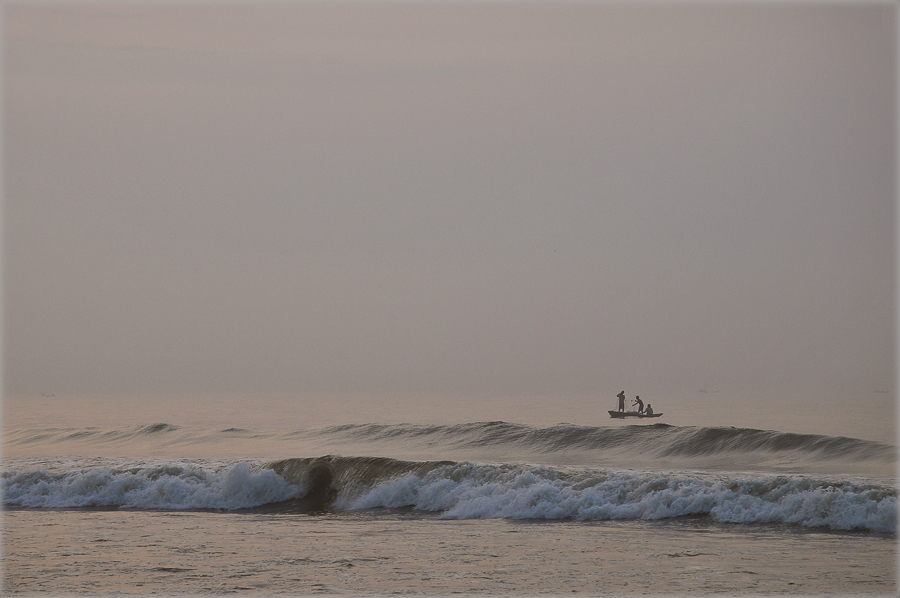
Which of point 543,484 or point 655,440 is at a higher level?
point 655,440

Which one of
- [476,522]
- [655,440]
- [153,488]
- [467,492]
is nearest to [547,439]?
[655,440]

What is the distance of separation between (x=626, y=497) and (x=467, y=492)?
357 cm

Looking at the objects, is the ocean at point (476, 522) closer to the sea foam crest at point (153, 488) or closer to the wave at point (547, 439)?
the sea foam crest at point (153, 488)

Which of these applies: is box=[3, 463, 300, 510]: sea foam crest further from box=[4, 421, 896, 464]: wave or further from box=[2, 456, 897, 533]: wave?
box=[4, 421, 896, 464]: wave

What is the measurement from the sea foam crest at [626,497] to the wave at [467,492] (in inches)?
0.9

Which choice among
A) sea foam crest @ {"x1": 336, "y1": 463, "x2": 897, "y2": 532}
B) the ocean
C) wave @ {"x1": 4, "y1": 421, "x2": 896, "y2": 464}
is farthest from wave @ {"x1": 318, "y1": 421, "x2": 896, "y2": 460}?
sea foam crest @ {"x1": 336, "y1": 463, "x2": 897, "y2": 532}

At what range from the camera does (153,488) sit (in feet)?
65.0

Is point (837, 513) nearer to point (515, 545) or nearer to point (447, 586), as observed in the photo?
point (515, 545)

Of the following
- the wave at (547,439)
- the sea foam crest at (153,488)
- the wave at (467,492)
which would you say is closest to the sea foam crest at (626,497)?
the wave at (467,492)

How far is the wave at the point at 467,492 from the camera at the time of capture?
16.1 m

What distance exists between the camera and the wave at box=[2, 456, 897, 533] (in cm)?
1611

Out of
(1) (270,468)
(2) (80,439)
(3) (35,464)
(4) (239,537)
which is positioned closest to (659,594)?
(4) (239,537)

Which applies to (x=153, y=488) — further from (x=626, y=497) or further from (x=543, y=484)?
(x=626, y=497)

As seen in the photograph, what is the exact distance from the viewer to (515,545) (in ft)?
46.0
